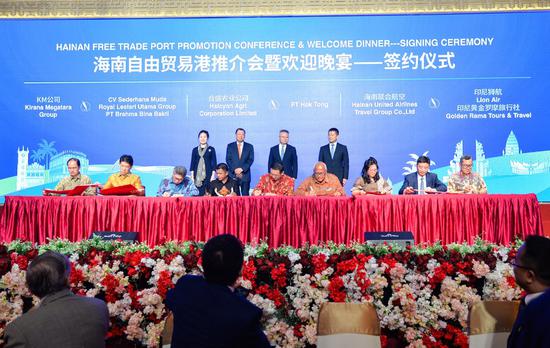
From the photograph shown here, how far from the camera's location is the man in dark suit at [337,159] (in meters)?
7.32

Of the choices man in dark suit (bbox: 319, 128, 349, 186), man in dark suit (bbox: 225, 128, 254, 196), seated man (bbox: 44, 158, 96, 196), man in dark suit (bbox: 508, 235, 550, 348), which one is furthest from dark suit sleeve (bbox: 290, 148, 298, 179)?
man in dark suit (bbox: 508, 235, 550, 348)

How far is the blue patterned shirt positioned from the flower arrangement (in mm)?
2740

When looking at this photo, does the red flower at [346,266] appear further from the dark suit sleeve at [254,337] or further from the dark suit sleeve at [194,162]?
the dark suit sleeve at [194,162]

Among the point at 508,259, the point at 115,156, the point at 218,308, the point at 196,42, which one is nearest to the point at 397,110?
the point at 196,42

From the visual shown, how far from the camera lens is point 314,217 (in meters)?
4.71

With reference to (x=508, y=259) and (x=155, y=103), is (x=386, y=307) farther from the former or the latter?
(x=155, y=103)

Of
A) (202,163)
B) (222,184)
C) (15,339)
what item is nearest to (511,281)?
(15,339)

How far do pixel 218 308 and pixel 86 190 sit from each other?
3988 millimetres

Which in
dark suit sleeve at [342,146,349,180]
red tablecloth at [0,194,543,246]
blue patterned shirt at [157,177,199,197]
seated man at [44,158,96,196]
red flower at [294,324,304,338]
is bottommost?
red flower at [294,324,304,338]

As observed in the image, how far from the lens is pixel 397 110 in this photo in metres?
7.55

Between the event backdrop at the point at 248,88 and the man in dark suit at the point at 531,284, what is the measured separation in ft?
19.0

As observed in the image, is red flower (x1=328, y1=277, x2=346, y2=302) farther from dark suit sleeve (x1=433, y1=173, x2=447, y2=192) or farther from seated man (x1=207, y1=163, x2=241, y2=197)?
dark suit sleeve (x1=433, y1=173, x2=447, y2=192)

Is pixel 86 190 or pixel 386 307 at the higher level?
pixel 86 190

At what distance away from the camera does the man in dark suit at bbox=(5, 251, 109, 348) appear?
5.73ft
